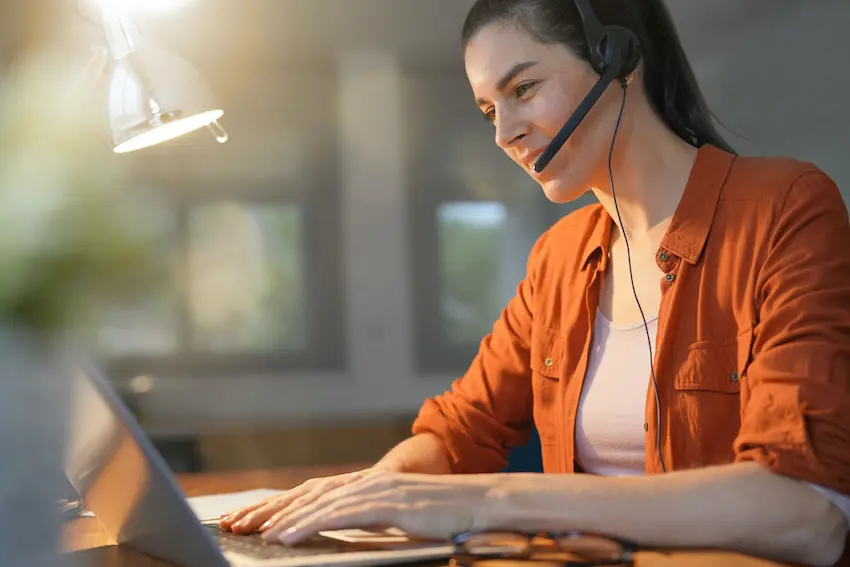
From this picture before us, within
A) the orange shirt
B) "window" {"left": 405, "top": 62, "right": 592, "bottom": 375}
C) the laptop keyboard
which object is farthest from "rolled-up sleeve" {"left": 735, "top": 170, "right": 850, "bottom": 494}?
"window" {"left": 405, "top": 62, "right": 592, "bottom": 375}

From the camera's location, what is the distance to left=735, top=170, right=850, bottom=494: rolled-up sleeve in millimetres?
766

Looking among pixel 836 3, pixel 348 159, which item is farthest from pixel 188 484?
pixel 348 159

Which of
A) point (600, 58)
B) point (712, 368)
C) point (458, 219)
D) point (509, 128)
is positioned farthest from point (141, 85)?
point (458, 219)

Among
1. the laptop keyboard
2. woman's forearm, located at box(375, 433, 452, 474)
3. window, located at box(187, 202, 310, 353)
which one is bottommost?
the laptop keyboard

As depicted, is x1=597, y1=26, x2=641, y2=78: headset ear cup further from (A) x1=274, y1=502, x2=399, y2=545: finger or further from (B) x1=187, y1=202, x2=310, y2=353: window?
(B) x1=187, y1=202, x2=310, y2=353: window

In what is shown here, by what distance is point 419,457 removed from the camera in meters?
1.15

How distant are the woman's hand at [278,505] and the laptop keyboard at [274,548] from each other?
0.03 metres

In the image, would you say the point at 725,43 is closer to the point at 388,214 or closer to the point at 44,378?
the point at 388,214

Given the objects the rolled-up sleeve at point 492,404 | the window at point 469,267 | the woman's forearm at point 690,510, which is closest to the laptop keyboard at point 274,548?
the woman's forearm at point 690,510

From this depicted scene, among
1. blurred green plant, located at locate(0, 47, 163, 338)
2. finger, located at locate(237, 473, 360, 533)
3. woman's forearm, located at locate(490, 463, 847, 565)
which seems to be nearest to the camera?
blurred green plant, located at locate(0, 47, 163, 338)

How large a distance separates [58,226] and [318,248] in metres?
4.19

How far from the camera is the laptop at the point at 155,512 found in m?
0.60

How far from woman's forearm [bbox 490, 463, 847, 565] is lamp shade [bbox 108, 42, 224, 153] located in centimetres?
64

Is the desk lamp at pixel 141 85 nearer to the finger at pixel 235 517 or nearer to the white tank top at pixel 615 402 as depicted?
the finger at pixel 235 517
